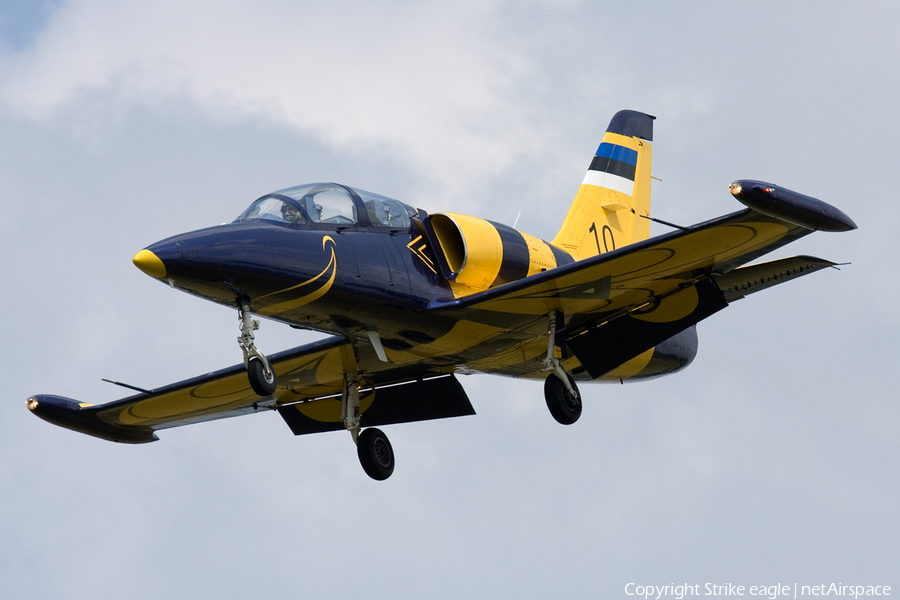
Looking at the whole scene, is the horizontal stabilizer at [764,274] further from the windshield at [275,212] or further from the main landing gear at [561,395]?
the windshield at [275,212]

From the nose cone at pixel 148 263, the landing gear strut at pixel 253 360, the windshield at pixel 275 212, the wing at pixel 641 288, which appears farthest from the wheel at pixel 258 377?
the wing at pixel 641 288

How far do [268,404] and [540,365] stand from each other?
5.65 metres

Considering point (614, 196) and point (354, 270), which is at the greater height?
point (614, 196)

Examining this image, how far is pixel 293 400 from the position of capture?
77.5ft

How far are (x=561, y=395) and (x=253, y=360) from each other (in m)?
5.65

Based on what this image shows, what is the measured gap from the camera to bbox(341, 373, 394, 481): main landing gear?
21.8 m

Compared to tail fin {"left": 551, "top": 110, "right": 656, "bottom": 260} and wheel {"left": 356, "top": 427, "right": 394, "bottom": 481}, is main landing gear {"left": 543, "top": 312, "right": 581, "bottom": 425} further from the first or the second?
tail fin {"left": 551, "top": 110, "right": 656, "bottom": 260}

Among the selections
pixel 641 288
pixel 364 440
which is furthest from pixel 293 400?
pixel 641 288

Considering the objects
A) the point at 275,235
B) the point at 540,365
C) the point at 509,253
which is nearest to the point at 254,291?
the point at 275,235

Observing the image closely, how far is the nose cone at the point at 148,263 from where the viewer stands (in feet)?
53.4

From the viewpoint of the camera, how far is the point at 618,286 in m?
19.5

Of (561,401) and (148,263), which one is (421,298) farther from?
(148,263)

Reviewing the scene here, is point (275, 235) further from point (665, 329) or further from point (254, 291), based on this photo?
point (665, 329)

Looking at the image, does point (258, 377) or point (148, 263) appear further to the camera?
point (258, 377)
